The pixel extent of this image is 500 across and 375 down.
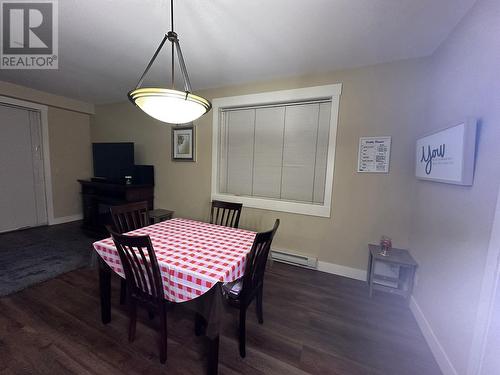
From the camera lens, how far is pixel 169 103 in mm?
1318

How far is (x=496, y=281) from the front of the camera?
1021mm

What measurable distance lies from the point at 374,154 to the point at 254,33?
1.71 meters

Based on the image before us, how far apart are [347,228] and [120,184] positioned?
3.57 m

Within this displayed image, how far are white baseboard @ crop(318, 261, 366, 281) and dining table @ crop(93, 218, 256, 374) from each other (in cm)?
131

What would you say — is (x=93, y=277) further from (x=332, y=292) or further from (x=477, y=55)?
(x=477, y=55)

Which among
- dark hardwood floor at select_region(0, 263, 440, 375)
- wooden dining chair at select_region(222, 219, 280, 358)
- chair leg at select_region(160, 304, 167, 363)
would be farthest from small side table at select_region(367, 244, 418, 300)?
chair leg at select_region(160, 304, 167, 363)

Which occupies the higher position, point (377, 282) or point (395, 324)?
point (377, 282)

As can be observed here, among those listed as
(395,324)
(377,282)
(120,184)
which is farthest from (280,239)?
(120,184)

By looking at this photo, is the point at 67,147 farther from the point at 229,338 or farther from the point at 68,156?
the point at 229,338

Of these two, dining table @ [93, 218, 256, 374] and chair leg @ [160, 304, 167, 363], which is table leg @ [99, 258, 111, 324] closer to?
dining table @ [93, 218, 256, 374]

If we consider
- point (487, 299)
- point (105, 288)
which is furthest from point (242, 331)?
point (487, 299)

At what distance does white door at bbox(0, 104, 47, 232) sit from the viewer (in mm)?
3355

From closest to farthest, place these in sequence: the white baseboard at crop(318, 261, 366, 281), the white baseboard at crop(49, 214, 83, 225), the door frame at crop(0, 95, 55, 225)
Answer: the white baseboard at crop(318, 261, 366, 281), the door frame at crop(0, 95, 55, 225), the white baseboard at crop(49, 214, 83, 225)

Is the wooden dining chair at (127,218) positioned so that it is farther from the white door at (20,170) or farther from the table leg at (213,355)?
the white door at (20,170)
